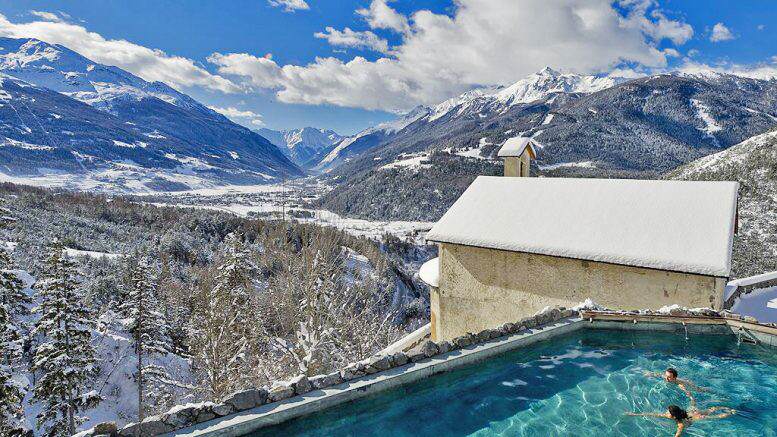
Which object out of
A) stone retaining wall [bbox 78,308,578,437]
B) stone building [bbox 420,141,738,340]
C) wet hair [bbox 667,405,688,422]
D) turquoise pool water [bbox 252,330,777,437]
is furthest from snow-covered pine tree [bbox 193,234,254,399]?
wet hair [bbox 667,405,688,422]

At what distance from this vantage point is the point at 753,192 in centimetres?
5762

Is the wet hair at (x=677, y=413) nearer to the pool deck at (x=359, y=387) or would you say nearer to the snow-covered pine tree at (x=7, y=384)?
the pool deck at (x=359, y=387)

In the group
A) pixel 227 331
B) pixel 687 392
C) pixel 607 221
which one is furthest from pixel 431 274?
pixel 227 331

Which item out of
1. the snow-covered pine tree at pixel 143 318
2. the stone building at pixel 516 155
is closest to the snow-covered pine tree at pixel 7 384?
the snow-covered pine tree at pixel 143 318

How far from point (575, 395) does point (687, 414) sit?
1559 millimetres

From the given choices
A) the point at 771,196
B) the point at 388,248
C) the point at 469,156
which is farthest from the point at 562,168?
the point at 771,196

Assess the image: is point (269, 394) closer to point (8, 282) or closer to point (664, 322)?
point (664, 322)

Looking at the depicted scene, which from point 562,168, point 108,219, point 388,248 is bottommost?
point 388,248

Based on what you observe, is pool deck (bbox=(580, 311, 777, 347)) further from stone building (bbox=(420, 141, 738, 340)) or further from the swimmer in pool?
stone building (bbox=(420, 141, 738, 340))

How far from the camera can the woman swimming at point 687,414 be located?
609 centimetres

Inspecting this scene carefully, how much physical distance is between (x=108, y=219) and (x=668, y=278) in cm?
10923

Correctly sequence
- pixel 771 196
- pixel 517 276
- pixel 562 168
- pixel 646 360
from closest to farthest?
pixel 646 360
pixel 517 276
pixel 771 196
pixel 562 168

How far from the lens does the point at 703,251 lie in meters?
11.3

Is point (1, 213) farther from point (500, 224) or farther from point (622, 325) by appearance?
point (622, 325)
